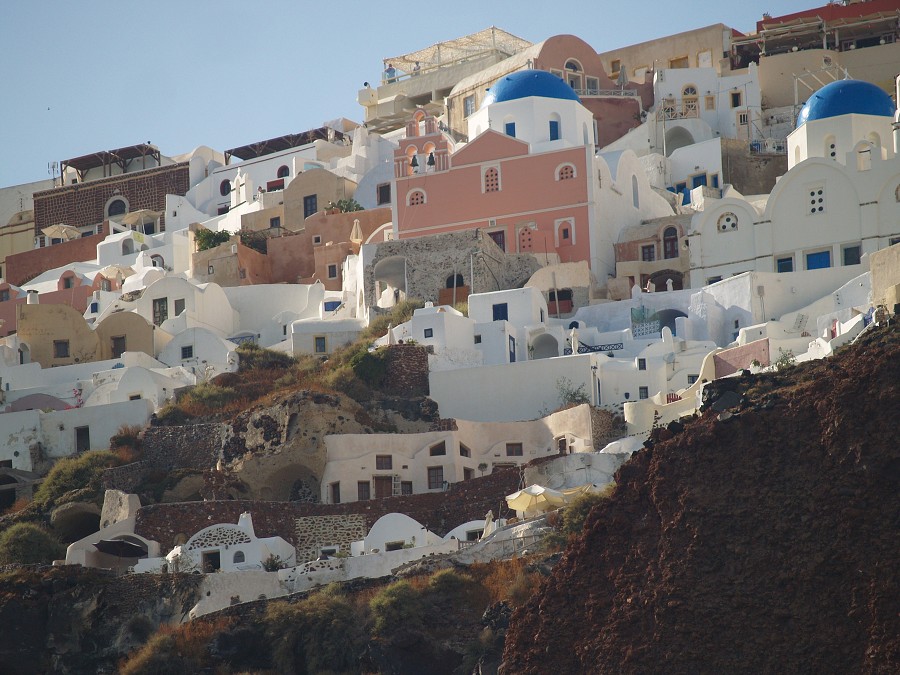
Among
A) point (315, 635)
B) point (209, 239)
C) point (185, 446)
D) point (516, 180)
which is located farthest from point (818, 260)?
point (209, 239)

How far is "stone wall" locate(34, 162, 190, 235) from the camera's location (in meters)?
80.8

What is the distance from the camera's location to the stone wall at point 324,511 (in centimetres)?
3909

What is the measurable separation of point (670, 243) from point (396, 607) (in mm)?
25569

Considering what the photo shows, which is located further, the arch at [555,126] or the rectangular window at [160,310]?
the arch at [555,126]

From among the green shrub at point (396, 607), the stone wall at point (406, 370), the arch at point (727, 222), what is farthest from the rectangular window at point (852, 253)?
the green shrub at point (396, 607)

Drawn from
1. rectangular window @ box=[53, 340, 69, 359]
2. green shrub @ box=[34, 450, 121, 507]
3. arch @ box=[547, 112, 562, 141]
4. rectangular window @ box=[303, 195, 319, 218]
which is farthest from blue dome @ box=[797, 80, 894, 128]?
green shrub @ box=[34, 450, 121, 507]

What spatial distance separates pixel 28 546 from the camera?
1592 inches

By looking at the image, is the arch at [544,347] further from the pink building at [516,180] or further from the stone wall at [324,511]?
the stone wall at [324,511]

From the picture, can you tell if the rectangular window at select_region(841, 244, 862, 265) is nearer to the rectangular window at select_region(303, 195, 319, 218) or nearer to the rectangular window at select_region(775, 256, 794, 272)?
the rectangular window at select_region(775, 256, 794, 272)

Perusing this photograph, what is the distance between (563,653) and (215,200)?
57.9m

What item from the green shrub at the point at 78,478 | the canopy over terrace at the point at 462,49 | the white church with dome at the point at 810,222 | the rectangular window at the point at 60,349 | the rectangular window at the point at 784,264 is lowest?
the green shrub at the point at 78,478

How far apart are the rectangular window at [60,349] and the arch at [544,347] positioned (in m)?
16.4

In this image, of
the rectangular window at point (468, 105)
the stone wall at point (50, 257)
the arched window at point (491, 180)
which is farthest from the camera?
the stone wall at point (50, 257)

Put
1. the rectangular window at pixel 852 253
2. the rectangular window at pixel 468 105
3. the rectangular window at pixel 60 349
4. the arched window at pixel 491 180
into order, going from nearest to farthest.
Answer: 1. the rectangular window at pixel 852 253
2. the rectangular window at pixel 60 349
3. the arched window at pixel 491 180
4. the rectangular window at pixel 468 105
